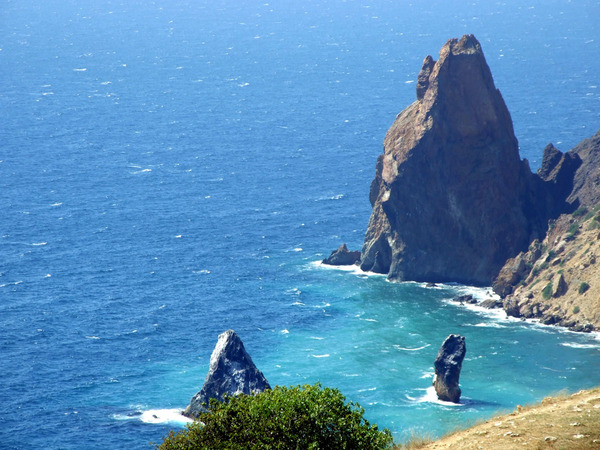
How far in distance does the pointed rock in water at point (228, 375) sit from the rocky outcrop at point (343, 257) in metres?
57.8

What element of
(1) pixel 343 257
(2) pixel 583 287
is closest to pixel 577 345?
(2) pixel 583 287

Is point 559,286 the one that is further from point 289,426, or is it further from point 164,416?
point 289,426

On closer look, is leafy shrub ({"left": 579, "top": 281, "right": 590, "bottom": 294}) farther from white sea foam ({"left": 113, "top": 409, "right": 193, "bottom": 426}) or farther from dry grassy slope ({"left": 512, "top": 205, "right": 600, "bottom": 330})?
white sea foam ({"left": 113, "top": 409, "right": 193, "bottom": 426})

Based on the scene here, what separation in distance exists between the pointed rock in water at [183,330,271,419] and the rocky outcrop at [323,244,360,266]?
57.8 m

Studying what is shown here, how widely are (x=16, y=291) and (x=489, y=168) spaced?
75058mm

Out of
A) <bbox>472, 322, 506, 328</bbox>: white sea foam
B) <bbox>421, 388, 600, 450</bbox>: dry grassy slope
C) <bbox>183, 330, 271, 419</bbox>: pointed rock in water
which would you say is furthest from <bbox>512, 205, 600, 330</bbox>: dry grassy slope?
<bbox>421, 388, 600, 450</bbox>: dry grassy slope

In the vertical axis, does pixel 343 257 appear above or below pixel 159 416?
above

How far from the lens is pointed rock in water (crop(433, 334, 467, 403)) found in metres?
124

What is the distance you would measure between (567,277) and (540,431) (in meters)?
98.1

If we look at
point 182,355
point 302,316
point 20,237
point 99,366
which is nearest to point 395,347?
point 302,316

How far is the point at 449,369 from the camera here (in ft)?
410

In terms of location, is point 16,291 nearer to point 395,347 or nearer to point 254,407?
point 395,347

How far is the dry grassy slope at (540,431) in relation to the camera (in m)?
54.9

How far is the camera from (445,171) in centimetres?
16862
